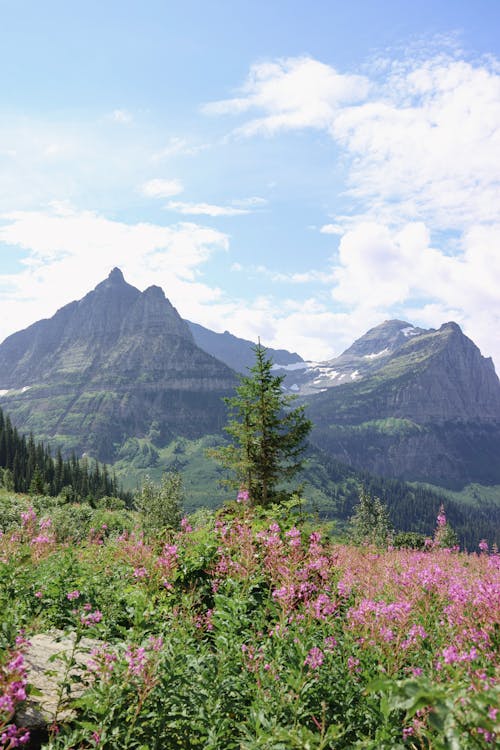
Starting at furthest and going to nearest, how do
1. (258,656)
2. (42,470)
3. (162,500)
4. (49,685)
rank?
(42,470)
(162,500)
(49,685)
(258,656)

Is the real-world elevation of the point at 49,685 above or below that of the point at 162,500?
above

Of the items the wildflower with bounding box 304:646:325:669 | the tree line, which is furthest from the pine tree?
the tree line

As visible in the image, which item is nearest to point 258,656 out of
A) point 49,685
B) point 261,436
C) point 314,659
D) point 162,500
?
point 314,659

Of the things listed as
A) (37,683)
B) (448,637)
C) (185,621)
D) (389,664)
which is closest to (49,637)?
(37,683)

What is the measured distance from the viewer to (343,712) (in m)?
4.77

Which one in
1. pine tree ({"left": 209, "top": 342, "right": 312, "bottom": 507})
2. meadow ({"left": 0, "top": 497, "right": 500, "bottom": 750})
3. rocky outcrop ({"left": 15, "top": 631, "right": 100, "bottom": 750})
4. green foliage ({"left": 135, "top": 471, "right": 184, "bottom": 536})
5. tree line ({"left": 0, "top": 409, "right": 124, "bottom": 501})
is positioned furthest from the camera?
tree line ({"left": 0, "top": 409, "right": 124, "bottom": 501})

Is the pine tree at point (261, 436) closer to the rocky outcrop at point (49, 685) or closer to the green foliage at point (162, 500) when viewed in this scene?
the green foliage at point (162, 500)

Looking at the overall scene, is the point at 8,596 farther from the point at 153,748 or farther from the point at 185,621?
the point at 153,748

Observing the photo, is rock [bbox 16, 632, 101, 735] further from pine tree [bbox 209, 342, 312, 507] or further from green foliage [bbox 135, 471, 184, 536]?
green foliage [bbox 135, 471, 184, 536]

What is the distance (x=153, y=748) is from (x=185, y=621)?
2082mm

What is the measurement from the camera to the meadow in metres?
3.68

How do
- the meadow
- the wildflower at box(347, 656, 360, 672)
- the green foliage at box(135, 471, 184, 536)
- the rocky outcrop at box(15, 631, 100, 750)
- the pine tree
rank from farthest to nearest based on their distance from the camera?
1. the green foliage at box(135, 471, 184, 536)
2. the pine tree
3. the wildflower at box(347, 656, 360, 672)
4. the rocky outcrop at box(15, 631, 100, 750)
5. the meadow

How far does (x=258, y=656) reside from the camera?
4.96m

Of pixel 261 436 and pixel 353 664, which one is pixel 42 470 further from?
pixel 353 664
